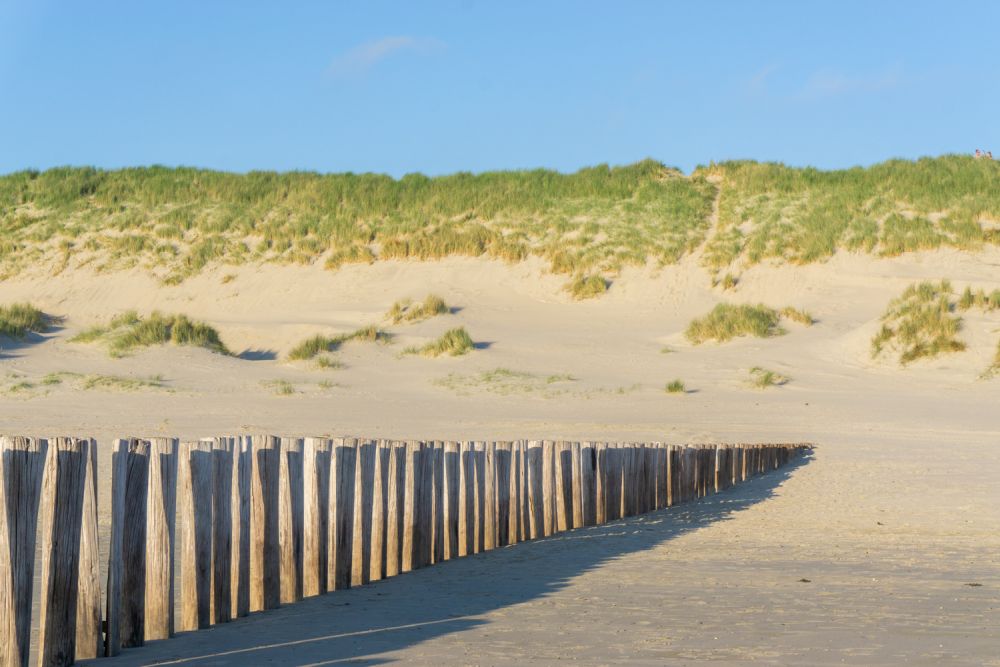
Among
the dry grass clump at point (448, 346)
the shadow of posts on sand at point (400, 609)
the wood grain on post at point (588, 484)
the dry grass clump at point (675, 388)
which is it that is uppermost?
the dry grass clump at point (448, 346)

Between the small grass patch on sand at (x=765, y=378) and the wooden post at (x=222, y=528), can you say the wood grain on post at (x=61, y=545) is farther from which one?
the small grass patch on sand at (x=765, y=378)

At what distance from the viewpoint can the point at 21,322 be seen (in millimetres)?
23953

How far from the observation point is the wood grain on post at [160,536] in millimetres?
5445

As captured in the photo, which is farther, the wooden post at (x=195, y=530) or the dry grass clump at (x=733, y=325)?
the dry grass clump at (x=733, y=325)

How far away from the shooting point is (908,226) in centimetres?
3366

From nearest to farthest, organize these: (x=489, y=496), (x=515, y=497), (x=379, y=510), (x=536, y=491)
Result: (x=379, y=510), (x=489, y=496), (x=515, y=497), (x=536, y=491)

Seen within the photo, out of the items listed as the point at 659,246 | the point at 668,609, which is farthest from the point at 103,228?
the point at 668,609

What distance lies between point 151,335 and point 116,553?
1826cm

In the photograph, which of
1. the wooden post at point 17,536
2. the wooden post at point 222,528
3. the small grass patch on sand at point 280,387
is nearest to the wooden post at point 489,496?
the wooden post at point 222,528

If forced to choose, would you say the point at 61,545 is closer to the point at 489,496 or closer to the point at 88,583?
the point at 88,583

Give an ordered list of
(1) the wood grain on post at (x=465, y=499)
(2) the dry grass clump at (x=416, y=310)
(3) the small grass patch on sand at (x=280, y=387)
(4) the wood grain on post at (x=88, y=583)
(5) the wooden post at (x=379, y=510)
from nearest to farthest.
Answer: (4) the wood grain on post at (x=88, y=583), (5) the wooden post at (x=379, y=510), (1) the wood grain on post at (x=465, y=499), (3) the small grass patch on sand at (x=280, y=387), (2) the dry grass clump at (x=416, y=310)

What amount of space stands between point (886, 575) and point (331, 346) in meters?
17.4

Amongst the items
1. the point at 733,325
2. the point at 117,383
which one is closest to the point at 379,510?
the point at 117,383

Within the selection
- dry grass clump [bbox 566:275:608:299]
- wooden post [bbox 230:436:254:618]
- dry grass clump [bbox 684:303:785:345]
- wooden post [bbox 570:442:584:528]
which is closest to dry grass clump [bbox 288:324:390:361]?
dry grass clump [bbox 684:303:785:345]
